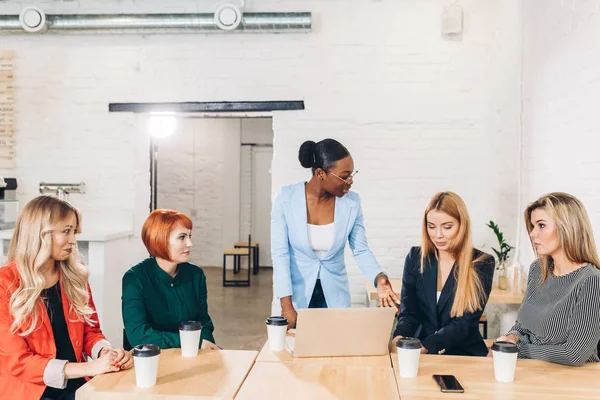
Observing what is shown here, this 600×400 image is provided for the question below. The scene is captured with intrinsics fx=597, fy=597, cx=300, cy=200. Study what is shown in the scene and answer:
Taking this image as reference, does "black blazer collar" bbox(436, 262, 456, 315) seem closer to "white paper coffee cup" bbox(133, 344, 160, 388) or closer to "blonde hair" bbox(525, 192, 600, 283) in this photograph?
"blonde hair" bbox(525, 192, 600, 283)

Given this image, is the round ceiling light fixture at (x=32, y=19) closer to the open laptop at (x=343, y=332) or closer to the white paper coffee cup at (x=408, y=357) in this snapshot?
the open laptop at (x=343, y=332)

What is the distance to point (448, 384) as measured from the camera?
1.69 m

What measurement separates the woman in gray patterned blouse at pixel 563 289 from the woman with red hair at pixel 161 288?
47.4 inches

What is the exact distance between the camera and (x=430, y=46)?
4398 mm

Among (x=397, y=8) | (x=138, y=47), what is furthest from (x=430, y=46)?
(x=138, y=47)

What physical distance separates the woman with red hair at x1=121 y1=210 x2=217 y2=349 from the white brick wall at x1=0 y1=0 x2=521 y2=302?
84.6 inches

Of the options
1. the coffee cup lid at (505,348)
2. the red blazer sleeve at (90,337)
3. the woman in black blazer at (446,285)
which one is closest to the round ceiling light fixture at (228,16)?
the woman in black blazer at (446,285)

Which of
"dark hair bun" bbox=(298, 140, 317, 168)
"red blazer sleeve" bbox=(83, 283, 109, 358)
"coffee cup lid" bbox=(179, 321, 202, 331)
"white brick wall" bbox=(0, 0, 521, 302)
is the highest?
"white brick wall" bbox=(0, 0, 521, 302)

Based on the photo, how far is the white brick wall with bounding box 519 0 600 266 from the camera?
2.71m

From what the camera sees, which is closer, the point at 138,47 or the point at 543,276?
the point at 543,276

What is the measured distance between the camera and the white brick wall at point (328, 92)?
438cm

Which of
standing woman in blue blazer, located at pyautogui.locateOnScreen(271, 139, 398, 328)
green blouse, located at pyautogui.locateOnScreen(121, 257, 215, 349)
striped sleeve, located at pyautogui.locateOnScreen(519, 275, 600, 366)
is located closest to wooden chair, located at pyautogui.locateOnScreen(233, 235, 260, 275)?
standing woman in blue blazer, located at pyautogui.locateOnScreen(271, 139, 398, 328)

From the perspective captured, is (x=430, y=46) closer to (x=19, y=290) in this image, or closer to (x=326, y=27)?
(x=326, y=27)

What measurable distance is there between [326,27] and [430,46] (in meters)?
0.78
